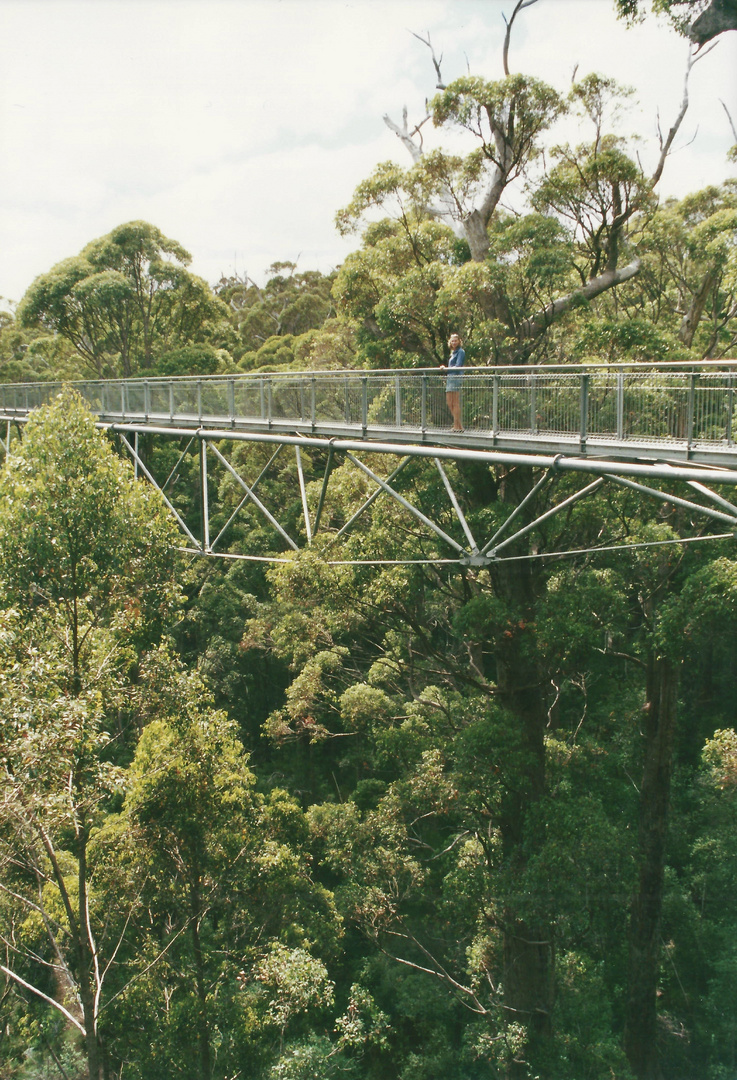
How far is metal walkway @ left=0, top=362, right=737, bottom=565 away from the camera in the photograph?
5.92 meters

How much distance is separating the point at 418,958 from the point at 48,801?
36.0ft

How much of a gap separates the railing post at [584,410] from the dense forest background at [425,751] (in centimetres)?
59

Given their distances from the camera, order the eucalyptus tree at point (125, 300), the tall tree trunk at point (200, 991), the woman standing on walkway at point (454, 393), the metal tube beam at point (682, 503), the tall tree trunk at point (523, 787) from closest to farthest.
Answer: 1. the metal tube beam at point (682, 503)
2. the woman standing on walkway at point (454, 393)
3. the tall tree trunk at point (523, 787)
4. the tall tree trunk at point (200, 991)
5. the eucalyptus tree at point (125, 300)

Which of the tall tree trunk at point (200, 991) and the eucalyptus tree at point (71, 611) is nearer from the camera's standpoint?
the eucalyptus tree at point (71, 611)

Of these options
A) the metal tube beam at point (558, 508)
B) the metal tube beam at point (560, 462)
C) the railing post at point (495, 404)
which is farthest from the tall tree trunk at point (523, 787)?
the railing post at point (495, 404)

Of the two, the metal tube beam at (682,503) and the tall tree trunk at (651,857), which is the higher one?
the metal tube beam at (682,503)

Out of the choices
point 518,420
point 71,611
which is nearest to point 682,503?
point 518,420

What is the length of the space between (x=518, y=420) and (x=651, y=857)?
26.2ft

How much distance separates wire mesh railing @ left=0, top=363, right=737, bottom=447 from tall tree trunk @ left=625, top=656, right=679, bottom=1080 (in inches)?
199

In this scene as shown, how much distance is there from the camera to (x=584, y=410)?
6.56 meters

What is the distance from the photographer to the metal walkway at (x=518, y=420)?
5.92 m

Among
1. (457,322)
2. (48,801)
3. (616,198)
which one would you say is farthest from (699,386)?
(48,801)

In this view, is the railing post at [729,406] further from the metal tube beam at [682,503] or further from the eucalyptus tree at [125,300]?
the eucalyptus tree at [125,300]

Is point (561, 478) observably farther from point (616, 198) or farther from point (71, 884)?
point (71, 884)
